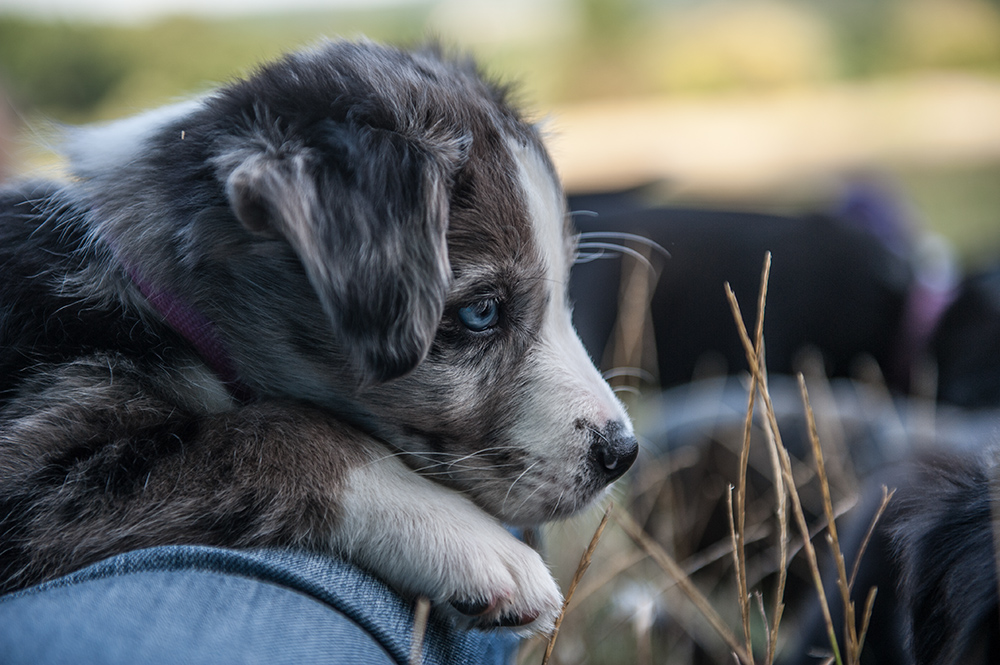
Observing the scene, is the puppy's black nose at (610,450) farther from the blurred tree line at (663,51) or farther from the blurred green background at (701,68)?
the blurred tree line at (663,51)

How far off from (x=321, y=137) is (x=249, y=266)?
1.07 ft

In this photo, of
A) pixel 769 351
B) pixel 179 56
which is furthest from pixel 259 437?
pixel 179 56

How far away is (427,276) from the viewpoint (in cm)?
148

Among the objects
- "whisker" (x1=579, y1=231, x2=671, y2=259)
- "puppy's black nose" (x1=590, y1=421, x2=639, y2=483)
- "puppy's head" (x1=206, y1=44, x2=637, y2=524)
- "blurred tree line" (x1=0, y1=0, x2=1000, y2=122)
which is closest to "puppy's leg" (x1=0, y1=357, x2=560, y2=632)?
"puppy's head" (x1=206, y1=44, x2=637, y2=524)

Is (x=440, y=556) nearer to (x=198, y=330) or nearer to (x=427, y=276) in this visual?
A: (x=427, y=276)

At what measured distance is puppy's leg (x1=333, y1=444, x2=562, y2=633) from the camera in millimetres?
1465

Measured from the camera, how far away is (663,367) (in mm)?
4742

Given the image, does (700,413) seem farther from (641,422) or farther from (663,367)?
(663,367)

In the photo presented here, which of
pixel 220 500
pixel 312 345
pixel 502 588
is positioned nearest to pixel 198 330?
pixel 312 345

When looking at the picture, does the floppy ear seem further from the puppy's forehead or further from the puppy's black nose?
the puppy's black nose

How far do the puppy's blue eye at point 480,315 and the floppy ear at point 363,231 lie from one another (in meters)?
0.16

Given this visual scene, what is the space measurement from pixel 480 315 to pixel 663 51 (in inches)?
539

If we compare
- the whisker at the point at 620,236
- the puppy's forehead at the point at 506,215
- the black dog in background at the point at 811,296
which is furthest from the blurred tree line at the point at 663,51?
the puppy's forehead at the point at 506,215

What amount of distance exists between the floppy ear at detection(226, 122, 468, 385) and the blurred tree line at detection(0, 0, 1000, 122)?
11.5 meters
